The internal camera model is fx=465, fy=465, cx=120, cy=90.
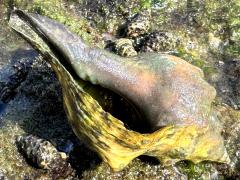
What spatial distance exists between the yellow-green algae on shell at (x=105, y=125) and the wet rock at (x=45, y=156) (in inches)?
14.8

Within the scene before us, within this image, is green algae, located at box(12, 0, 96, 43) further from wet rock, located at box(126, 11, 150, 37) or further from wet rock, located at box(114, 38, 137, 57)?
wet rock, located at box(114, 38, 137, 57)

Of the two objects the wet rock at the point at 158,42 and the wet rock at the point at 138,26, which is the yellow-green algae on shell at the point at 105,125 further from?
the wet rock at the point at 138,26

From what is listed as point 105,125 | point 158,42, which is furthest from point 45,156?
point 158,42

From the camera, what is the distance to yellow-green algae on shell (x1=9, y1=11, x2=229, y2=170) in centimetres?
266

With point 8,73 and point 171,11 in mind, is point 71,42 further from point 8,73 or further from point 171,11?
point 171,11

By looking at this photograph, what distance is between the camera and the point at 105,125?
2.70 metres

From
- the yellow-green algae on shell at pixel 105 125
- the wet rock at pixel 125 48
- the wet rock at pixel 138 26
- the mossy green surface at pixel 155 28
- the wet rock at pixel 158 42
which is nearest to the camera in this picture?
the yellow-green algae on shell at pixel 105 125

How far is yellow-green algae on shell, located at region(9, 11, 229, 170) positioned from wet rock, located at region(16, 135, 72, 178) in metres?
0.38

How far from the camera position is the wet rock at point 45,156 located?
123 inches

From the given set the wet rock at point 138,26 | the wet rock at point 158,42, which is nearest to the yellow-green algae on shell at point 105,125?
the wet rock at point 158,42

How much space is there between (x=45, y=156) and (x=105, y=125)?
634 mm

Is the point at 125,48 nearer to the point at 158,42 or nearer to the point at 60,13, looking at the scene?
the point at 158,42

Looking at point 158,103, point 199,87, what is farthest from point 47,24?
point 199,87

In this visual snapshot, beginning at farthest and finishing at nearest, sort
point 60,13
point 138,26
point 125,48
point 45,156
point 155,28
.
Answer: point 60,13
point 155,28
point 138,26
point 125,48
point 45,156
